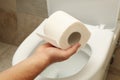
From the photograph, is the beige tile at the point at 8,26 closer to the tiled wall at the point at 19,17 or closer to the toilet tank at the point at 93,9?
the tiled wall at the point at 19,17

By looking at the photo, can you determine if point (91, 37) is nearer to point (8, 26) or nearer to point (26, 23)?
point (26, 23)

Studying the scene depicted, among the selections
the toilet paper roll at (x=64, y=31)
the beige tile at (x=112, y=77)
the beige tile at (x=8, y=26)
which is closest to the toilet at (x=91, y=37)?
the toilet paper roll at (x=64, y=31)

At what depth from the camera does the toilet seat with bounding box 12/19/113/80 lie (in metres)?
0.79

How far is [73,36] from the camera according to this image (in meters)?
0.79

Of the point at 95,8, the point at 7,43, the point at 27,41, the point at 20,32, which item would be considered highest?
the point at 95,8

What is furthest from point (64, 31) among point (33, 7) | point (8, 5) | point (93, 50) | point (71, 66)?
point (8, 5)

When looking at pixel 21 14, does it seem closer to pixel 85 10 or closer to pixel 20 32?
pixel 20 32

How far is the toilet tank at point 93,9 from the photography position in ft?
3.18

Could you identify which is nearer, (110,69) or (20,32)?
(110,69)

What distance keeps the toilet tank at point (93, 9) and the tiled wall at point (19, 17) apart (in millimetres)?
296

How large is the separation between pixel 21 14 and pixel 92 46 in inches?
27.5

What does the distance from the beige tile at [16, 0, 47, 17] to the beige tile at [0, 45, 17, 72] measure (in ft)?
1.01

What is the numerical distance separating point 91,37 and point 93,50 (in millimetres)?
80

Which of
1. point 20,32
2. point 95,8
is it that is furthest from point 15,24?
point 95,8
